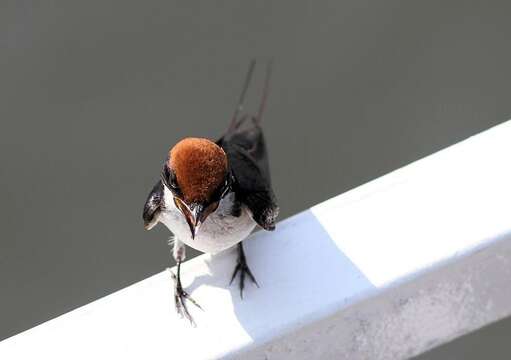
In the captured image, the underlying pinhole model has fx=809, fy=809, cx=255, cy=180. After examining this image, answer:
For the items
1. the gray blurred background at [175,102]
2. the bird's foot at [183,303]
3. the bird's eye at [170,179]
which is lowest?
the gray blurred background at [175,102]

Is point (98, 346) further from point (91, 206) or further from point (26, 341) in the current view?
point (91, 206)

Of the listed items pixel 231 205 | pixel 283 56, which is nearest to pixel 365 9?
pixel 283 56

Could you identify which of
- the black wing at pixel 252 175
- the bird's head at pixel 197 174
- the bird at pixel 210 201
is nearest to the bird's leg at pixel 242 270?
the bird at pixel 210 201

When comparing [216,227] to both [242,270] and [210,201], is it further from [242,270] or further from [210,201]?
[210,201]

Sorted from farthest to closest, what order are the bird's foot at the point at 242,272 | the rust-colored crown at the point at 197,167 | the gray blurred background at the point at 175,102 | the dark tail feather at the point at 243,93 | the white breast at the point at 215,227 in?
the dark tail feather at the point at 243,93 < the gray blurred background at the point at 175,102 < the white breast at the point at 215,227 < the bird's foot at the point at 242,272 < the rust-colored crown at the point at 197,167

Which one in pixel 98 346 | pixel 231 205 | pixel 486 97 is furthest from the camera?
pixel 486 97

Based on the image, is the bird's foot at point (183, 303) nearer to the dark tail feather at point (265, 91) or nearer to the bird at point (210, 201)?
the bird at point (210, 201)

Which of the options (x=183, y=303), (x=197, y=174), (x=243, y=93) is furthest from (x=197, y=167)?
(x=243, y=93)
